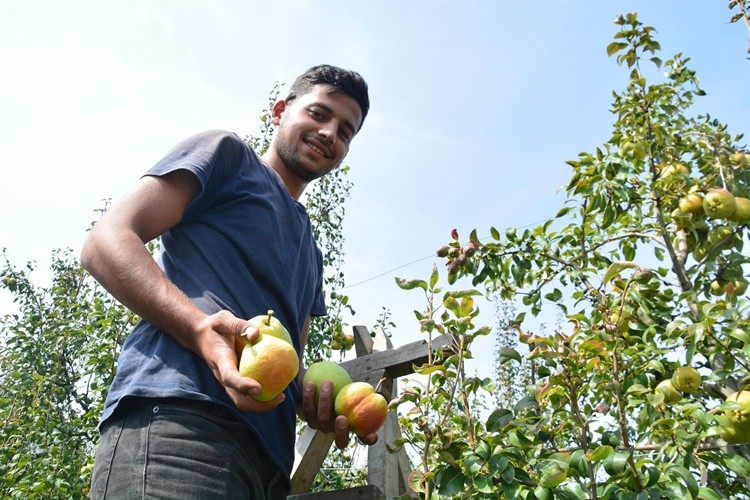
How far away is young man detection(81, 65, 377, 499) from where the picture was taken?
3.77 ft

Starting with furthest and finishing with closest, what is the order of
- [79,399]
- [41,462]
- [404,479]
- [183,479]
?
[79,399], [41,462], [404,479], [183,479]

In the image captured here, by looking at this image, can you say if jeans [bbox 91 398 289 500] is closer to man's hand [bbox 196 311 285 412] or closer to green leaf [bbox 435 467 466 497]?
man's hand [bbox 196 311 285 412]

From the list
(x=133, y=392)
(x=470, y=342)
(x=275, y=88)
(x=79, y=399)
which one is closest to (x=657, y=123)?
(x=470, y=342)

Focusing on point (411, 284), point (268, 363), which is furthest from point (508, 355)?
point (268, 363)

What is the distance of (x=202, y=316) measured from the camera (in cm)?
118

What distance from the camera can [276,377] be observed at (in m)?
1.16

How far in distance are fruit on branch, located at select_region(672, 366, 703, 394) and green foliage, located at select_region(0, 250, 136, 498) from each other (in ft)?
10.2

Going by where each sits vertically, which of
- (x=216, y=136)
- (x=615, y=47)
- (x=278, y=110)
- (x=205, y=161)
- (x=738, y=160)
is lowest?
(x=205, y=161)

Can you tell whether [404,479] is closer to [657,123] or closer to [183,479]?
[183,479]

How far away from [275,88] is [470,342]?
443cm

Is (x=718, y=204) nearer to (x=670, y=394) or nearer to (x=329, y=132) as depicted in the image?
(x=670, y=394)

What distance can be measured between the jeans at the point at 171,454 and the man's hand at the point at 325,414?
281 mm

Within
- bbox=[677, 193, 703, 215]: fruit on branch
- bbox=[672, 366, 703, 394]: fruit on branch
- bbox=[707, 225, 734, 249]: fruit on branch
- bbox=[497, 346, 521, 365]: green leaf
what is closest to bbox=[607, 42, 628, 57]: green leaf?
bbox=[677, 193, 703, 215]: fruit on branch

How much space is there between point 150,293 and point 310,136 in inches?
31.4
